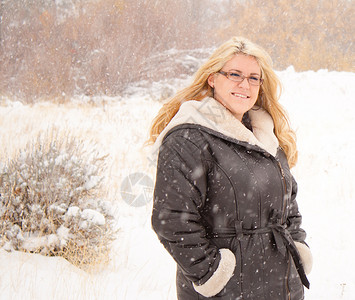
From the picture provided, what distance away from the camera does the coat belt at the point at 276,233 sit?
1628 mm

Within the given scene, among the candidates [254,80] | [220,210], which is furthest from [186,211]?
[254,80]

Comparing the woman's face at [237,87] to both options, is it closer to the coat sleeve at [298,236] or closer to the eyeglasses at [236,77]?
the eyeglasses at [236,77]

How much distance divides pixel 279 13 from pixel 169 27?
1005 cm

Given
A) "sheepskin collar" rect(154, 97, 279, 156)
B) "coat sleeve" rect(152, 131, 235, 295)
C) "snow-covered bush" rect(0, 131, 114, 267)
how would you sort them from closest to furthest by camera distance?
"coat sleeve" rect(152, 131, 235, 295)
"sheepskin collar" rect(154, 97, 279, 156)
"snow-covered bush" rect(0, 131, 114, 267)

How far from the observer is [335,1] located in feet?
83.6

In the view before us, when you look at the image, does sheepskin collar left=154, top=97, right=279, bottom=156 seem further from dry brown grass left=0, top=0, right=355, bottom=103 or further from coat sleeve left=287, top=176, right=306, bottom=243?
dry brown grass left=0, top=0, right=355, bottom=103

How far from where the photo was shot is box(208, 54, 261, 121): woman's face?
6.10 ft

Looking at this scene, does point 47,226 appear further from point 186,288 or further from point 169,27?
point 169,27

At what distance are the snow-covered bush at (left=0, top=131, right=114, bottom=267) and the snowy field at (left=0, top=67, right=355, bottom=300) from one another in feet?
0.54

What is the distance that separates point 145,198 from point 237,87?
4.30 metres

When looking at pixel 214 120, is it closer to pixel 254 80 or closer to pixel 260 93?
pixel 254 80

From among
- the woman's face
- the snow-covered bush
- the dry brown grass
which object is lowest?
the snow-covered bush

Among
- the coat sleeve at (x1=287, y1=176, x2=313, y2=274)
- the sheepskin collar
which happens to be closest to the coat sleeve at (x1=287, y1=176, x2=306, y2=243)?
the coat sleeve at (x1=287, y1=176, x2=313, y2=274)

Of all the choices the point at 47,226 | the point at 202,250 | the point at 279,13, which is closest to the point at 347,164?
the point at 47,226
